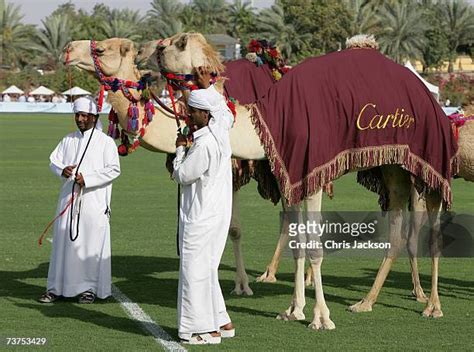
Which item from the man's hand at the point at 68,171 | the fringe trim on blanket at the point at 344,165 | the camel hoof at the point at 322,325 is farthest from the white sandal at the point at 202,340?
the man's hand at the point at 68,171

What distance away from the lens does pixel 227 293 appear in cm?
1166

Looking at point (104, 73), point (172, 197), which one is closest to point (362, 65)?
point (104, 73)

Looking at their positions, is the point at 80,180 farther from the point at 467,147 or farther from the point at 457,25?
the point at 457,25

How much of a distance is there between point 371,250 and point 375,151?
4666 mm

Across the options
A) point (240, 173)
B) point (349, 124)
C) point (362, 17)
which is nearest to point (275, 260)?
point (240, 173)

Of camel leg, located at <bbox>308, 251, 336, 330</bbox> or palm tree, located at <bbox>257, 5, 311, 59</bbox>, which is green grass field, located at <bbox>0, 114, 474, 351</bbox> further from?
palm tree, located at <bbox>257, 5, 311, 59</bbox>

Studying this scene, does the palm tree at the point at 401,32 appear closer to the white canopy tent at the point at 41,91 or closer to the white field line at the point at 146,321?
the white canopy tent at the point at 41,91

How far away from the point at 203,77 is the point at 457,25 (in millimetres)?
87123

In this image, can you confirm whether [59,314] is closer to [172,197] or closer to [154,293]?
[154,293]

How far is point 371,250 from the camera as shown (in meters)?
14.8

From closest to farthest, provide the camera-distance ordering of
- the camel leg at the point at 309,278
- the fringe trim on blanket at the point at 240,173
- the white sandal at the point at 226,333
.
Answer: the white sandal at the point at 226,333 → the fringe trim on blanket at the point at 240,173 → the camel leg at the point at 309,278

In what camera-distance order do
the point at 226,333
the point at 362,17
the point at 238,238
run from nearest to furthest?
the point at 226,333, the point at 238,238, the point at 362,17

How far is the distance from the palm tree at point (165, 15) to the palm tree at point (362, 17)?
15529mm

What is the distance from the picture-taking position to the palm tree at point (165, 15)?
317 feet
